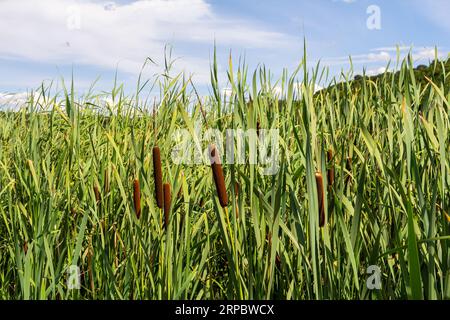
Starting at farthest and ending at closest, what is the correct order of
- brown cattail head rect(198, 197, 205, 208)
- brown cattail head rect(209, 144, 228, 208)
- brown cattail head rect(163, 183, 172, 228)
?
brown cattail head rect(198, 197, 205, 208)
brown cattail head rect(163, 183, 172, 228)
brown cattail head rect(209, 144, 228, 208)

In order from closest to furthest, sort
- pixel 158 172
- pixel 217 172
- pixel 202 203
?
pixel 217 172, pixel 158 172, pixel 202 203

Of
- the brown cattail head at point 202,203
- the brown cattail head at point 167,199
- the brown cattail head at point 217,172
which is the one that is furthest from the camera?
the brown cattail head at point 202,203

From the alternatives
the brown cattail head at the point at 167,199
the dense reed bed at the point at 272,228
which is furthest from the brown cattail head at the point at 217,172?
the brown cattail head at the point at 167,199

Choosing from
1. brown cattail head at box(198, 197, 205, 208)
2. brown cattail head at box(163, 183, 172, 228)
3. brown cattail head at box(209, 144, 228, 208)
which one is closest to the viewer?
brown cattail head at box(209, 144, 228, 208)

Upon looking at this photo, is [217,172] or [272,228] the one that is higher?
[217,172]

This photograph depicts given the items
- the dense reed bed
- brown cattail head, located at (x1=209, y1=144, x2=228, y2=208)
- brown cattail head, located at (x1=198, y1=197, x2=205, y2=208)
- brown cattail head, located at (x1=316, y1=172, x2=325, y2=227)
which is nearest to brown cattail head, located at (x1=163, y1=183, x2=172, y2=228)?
the dense reed bed

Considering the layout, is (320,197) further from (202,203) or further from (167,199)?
(202,203)

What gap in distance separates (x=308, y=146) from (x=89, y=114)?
2.77 m

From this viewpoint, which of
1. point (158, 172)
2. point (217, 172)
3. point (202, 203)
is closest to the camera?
point (217, 172)

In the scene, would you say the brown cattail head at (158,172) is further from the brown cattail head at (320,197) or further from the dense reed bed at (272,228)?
the brown cattail head at (320,197)

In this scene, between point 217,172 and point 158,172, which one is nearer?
point 217,172

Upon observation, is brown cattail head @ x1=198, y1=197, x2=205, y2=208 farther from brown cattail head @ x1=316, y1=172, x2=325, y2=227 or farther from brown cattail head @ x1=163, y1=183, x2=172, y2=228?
brown cattail head @ x1=316, y1=172, x2=325, y2=227

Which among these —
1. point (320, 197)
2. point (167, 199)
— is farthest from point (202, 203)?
point (320, 197)
